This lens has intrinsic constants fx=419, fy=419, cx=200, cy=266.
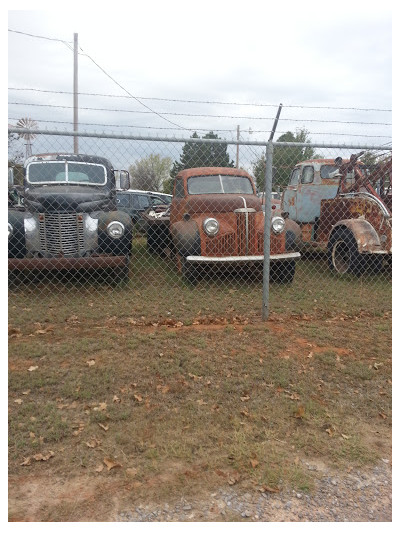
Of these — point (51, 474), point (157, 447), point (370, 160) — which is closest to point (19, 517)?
point (51, 474)

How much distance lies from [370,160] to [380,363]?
533cm

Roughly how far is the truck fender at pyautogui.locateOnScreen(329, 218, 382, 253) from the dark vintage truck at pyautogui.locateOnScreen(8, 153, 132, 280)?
384 cm

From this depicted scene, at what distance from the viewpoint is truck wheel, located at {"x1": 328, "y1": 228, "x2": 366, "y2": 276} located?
24.3 feet

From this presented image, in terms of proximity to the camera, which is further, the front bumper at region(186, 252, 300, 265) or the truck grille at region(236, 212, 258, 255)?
the truck grille at region(236, 212, 258, 255)

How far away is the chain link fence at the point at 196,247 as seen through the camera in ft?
18.0

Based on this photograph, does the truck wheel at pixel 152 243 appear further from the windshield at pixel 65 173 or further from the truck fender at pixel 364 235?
the truck fender at pixel 364 235

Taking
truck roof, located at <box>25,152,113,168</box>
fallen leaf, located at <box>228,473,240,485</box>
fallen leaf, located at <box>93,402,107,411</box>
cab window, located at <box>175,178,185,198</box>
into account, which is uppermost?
truck roof, located at <box>25,152,113,168</box>

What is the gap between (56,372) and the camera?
3533 millimetres

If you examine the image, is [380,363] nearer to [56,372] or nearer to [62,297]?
A: [56,372]

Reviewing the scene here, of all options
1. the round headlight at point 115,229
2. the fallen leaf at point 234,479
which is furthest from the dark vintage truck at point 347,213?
the fallen leaf at point 234,479

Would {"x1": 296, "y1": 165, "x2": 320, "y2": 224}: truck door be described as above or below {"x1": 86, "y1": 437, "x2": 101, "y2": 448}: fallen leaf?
above

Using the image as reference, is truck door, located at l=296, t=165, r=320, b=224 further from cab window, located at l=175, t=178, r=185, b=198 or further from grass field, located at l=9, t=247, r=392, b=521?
grass field, located at l=9, t=247, r=392, b=521

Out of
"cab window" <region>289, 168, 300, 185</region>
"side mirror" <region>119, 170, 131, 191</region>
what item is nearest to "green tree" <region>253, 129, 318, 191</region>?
"cab window" <region>289, 168, 300, 185</region>

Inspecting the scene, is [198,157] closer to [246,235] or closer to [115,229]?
[246,235]
